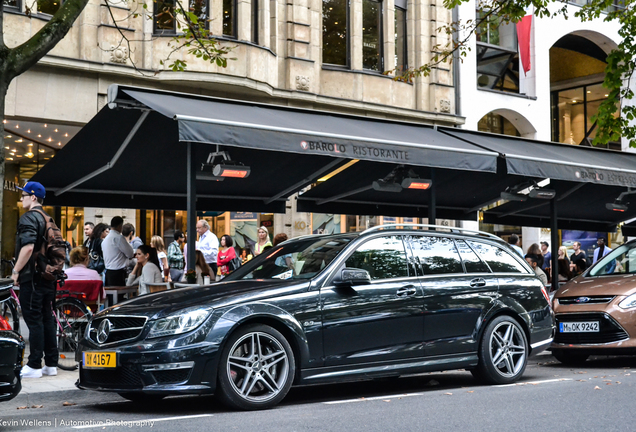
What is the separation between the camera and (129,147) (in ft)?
38.2

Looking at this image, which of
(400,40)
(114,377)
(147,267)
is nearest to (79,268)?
(147,267)

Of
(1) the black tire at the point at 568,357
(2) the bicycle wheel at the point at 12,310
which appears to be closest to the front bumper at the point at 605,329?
(1) the black tire at the point at 568,357

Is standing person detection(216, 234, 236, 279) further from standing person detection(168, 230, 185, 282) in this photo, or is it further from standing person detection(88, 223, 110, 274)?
standing person detection(88, 223, 110, 274)

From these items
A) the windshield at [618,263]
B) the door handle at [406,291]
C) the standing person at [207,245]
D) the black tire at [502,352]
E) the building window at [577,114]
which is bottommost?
the black tire at [502,352]

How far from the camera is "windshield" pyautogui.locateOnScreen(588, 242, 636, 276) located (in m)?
11.9

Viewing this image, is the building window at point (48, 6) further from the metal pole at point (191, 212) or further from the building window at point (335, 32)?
the metal pole at point (191, 212)

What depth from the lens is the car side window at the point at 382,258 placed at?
8.20 metres

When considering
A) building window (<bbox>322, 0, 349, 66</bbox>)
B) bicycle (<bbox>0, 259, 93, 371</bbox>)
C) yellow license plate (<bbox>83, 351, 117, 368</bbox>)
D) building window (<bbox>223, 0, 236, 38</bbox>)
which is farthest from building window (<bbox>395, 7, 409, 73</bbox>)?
yellow license plate (<bbox>83, 351, 117, 368</bbox>)

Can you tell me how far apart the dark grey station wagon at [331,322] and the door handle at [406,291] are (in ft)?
0.04

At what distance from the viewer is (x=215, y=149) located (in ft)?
40.2

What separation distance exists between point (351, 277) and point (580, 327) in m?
4.49

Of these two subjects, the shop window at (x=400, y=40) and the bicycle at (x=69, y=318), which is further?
the shop window at (x=400, y=40)

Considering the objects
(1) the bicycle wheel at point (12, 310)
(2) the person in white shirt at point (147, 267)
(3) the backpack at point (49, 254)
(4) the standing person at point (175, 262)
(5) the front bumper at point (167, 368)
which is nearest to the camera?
(5) the front bumper at point (167, 368)

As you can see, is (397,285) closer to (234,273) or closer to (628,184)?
(234,273)
